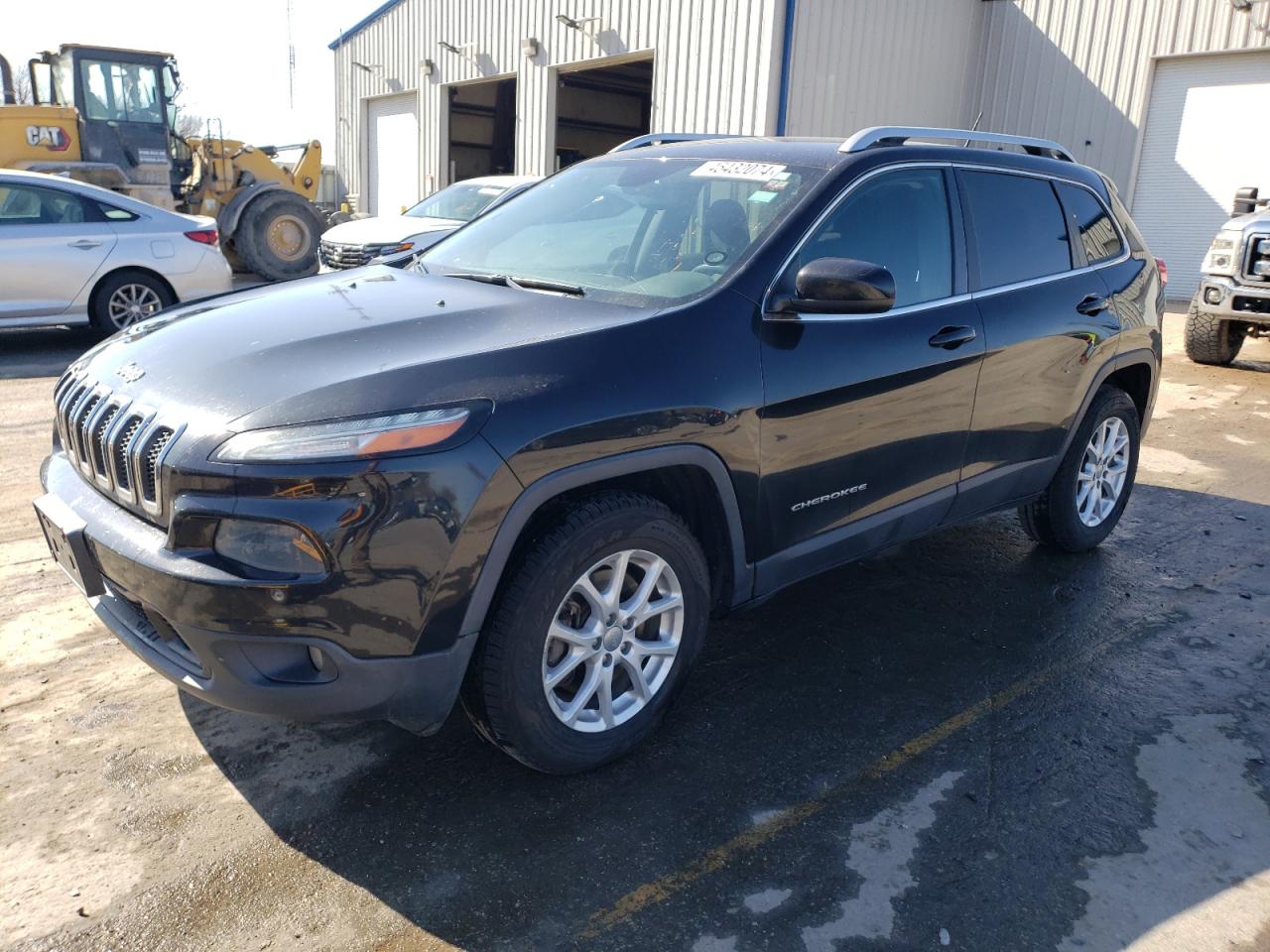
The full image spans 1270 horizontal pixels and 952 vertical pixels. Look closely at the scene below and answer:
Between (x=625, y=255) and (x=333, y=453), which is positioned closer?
(x=333, y=453)

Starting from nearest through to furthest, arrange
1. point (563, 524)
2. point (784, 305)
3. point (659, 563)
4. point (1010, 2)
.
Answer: point (563, 524), point (659, 563), point (784, 305), point (1010, 2)

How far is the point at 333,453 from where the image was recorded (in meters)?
2.37

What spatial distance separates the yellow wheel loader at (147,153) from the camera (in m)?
12.8

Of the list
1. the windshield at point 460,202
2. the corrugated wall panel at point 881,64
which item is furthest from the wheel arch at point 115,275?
the corrugated wall panel at point 881,64

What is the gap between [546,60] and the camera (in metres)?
18.5

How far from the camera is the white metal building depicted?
1484cm

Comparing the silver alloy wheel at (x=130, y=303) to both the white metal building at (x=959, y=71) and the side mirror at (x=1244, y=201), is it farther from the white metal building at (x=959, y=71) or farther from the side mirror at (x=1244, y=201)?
the side mirror at (x=1244, y=201)

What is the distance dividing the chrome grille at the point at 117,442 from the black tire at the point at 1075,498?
3.65 m

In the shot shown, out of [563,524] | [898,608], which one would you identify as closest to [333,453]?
[563,524]

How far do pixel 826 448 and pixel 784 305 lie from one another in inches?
19.5

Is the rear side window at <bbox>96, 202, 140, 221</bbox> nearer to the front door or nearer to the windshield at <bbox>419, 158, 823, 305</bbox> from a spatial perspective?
the windshield at <bbox>419, 158, 823, 305</bbox>

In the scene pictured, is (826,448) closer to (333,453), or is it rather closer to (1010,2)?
(333,453)

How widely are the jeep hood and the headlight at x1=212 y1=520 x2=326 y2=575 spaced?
25 cm

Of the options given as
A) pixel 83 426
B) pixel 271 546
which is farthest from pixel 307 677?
pixel 83 426
